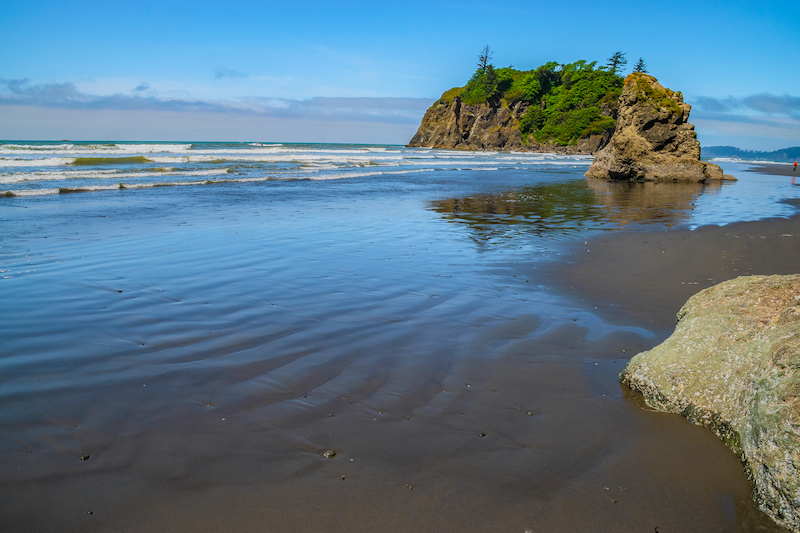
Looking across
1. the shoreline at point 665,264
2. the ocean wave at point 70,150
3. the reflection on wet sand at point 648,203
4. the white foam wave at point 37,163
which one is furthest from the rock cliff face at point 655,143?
the ocean wave at point 70,150

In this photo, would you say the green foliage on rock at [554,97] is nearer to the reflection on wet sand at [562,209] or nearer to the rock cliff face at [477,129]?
the rock cliff face at [477,129]

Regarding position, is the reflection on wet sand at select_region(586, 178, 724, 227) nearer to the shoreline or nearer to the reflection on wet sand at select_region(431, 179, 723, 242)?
the reflection on wet sand at select_region(431, 179, 723, 242)

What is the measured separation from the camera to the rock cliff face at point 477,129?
294ft

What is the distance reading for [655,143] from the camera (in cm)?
2492

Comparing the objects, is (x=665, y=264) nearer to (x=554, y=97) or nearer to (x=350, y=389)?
(x=350, y=389)

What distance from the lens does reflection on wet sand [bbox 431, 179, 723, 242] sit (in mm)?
10624

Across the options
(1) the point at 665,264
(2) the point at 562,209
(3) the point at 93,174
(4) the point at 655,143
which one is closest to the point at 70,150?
(3) the point at 93,174

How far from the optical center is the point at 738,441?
2.64m

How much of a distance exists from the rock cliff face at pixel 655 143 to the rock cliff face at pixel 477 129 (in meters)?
57.9

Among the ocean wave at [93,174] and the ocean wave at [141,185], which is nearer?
the ocean wave at [141,185]

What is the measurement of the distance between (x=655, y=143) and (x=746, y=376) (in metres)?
26.3

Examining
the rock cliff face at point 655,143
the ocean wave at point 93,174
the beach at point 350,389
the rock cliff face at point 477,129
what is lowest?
the beach at point 350,389

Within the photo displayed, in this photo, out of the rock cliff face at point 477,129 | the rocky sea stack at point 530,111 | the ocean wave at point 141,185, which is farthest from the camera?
the rock cliff face at point 477,129

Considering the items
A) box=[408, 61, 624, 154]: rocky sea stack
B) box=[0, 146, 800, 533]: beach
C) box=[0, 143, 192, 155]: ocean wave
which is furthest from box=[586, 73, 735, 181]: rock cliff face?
box=[408, 61, 624, 154]: rocky sea stack
